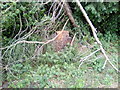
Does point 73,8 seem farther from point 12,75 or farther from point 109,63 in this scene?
point 12,75

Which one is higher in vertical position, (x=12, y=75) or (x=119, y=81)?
(x=12, y=75)

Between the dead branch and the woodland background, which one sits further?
the dead branch

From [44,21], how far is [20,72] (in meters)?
1.33

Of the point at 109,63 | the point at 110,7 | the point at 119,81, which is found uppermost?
the point at 110,7

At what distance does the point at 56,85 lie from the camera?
10.0 feet

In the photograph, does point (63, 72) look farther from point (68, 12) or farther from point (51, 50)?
point (68, 12)

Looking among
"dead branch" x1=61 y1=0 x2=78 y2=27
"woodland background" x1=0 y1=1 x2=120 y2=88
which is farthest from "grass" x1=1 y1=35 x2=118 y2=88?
"dead branch" x1=61 y1=0 x2=78 y2=27

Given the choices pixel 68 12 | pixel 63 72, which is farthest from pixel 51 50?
pixel 68 12

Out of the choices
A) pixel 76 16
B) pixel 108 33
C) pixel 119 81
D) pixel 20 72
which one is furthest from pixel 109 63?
pixel 20 72

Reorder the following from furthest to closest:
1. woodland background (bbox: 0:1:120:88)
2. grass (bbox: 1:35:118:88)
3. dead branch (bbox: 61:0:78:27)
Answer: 1. dead branch (bbox: 61:0:78:27)
2. woodland background (bbox: 0:1:120:88)
3. grass (bbox: 1:35:118:88)

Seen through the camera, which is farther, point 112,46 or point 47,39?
point 112,46

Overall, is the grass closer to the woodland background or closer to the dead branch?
the woodland background

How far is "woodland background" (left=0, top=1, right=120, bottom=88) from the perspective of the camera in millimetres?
3201

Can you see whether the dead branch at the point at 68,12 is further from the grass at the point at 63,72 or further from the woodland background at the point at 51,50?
the grass at the point at 63,72
